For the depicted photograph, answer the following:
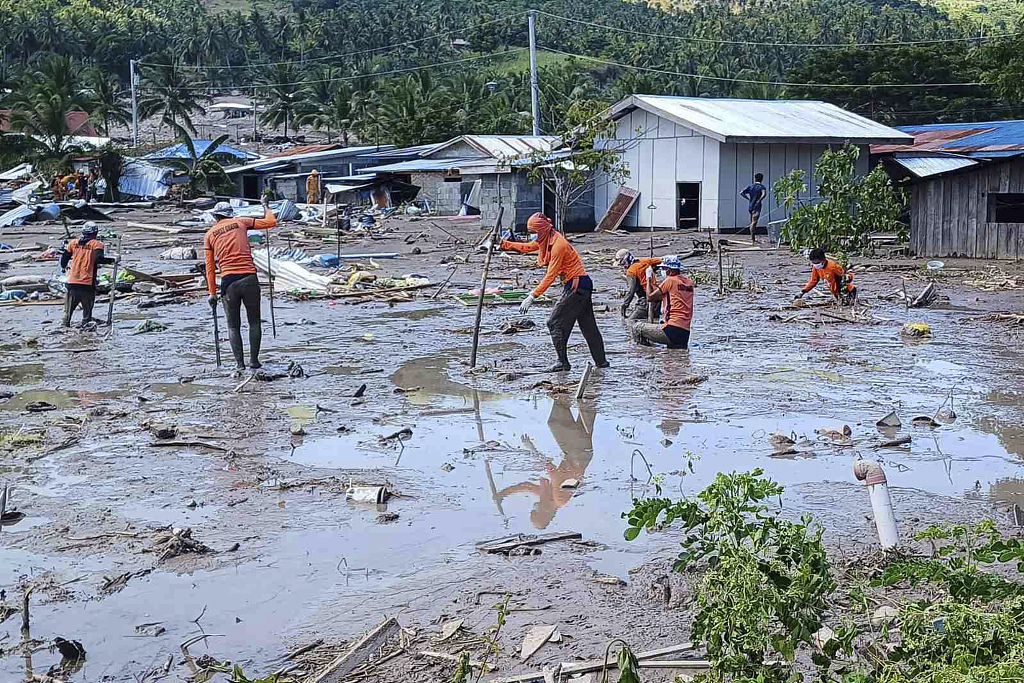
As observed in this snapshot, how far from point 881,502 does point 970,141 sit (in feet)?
84.5

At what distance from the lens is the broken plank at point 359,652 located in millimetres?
4508

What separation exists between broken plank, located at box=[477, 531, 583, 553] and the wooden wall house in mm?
19176

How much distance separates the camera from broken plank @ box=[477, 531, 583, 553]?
20.3 ft

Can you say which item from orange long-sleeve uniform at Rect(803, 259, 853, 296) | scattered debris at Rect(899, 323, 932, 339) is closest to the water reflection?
scattered debris at Rect(899, 323, 932, 339)

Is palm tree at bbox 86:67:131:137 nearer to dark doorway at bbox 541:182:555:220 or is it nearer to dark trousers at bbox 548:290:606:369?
dark doorway at bbox 541:182:555:220

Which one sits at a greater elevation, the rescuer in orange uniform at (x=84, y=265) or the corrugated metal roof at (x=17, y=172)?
the corrugated metal roof at (x=17, y=172)

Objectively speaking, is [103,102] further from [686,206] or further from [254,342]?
[254,342]

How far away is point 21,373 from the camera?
12.3 meters

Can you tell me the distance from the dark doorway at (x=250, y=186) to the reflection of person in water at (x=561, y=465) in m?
43.8

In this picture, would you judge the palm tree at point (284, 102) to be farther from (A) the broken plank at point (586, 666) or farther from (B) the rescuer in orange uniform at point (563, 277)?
(A) the broken plank at point (586, 666)

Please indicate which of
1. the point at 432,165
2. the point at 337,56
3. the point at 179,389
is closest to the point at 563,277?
the point at 179,389

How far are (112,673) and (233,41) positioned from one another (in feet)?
335

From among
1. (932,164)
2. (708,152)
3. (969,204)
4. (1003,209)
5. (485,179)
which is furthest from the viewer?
(485,179)

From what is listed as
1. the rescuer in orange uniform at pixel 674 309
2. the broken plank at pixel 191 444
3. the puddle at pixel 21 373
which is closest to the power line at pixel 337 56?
the puddle at pixel 21 373
